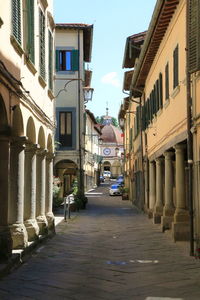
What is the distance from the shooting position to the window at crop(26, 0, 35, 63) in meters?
13.3

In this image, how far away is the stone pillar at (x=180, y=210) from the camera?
15.5 m

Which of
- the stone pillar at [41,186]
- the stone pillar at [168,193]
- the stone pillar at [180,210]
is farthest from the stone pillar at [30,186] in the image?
the stone pillar at [168,193]

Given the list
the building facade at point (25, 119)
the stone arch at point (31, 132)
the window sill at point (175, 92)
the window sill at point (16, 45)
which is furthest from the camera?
the window sill at point (175, 92)

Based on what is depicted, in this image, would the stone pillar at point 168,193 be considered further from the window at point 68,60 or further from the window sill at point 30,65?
the window at point 68,60

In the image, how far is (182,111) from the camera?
1425cm

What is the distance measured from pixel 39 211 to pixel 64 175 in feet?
94.1

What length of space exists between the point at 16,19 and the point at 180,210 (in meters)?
7.52

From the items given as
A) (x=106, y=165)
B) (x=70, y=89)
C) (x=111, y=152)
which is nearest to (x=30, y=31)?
(x=70, y=89)

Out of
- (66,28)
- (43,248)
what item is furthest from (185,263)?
(66,28)

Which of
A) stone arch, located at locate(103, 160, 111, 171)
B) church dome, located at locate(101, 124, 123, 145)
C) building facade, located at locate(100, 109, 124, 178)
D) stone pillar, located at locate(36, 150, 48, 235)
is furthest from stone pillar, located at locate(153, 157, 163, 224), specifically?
church dome, located at locate(101, 124, 123, 145)

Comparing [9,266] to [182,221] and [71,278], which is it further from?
[182,221]

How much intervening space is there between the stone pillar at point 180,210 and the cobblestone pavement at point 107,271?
393mm

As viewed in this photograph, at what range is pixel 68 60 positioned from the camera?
34.9 m

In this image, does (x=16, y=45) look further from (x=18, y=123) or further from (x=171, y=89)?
(x=171, y=89)
